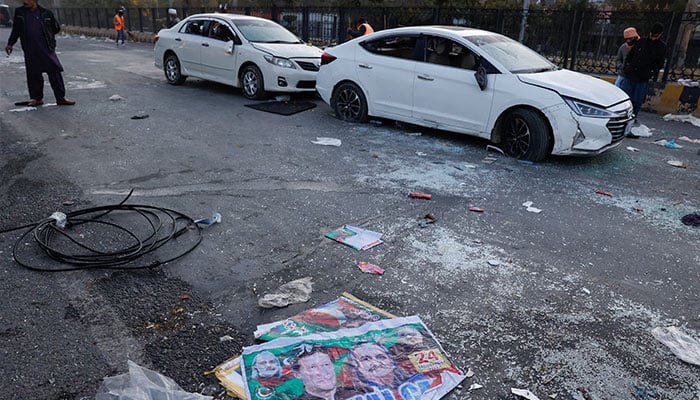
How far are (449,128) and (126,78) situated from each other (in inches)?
383

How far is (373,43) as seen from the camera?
830 cm

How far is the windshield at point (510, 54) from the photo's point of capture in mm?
7066

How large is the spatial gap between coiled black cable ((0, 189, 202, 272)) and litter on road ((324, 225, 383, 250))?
1.21 meters

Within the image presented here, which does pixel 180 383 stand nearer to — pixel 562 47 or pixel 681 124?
pixel 681 124

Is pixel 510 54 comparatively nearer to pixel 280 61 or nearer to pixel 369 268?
pixel 280 61

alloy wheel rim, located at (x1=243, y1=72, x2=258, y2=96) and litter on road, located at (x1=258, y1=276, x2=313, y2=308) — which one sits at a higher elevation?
alloy wheel rim, located at (x1=243, y1=72, x2=258, y2=96)

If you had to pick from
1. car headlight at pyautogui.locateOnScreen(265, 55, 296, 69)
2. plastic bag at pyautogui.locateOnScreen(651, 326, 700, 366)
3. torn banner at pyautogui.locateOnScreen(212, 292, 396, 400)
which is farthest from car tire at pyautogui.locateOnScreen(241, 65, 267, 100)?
plastic bag at pyautogui.locateOnScreen(651, 326, 700, 366)

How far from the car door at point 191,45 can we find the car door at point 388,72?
15.1 ft

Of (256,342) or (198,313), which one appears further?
(198,313)

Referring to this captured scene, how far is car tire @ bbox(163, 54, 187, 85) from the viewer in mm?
12031

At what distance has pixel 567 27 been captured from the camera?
42.3 ft

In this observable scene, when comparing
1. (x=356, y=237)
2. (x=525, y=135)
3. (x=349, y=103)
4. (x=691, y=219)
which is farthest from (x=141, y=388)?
(x=349, y=103)

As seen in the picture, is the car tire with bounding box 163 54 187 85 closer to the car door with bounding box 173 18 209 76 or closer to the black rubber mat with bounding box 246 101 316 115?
the car door with bounding box 173 18 209 76

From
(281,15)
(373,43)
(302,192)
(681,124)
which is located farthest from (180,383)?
(281,15)
